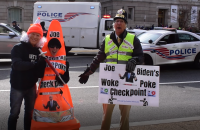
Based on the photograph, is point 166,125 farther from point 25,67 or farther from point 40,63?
point 25,67

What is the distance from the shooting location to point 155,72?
12.1 ft

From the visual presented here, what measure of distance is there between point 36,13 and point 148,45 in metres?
8.35

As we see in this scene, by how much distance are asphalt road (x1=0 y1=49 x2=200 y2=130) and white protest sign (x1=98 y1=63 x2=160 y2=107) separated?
1588 millimetres

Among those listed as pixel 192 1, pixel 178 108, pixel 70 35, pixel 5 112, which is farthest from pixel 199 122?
pixel 192 1

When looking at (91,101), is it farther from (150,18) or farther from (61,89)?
(150,18)

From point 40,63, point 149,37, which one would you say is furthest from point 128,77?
point 149,37

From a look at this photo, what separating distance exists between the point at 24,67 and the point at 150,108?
3.61 metres

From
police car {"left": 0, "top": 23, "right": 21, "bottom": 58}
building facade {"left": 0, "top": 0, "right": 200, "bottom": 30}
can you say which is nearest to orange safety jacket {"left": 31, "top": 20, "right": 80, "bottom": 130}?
police car {"left": 0, "top": 23, "right": 21, "bottom": 58}

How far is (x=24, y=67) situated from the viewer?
11.7 feet

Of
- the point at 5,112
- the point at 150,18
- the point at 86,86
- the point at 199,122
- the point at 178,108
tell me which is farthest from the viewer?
the point at 150,18

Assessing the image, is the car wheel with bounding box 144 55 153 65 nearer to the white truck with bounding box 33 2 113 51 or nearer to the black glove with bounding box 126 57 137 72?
the white truck with bounding box 33 2 113 51

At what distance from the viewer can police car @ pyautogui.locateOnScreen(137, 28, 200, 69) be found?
34.7ft

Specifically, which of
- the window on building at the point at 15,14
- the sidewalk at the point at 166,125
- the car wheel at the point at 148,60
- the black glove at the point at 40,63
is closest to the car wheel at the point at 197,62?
the car wheel at the point at 148,60

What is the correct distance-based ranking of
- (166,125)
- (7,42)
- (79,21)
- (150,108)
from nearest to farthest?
(166,125), (150,108), (7,42), (79,21)
